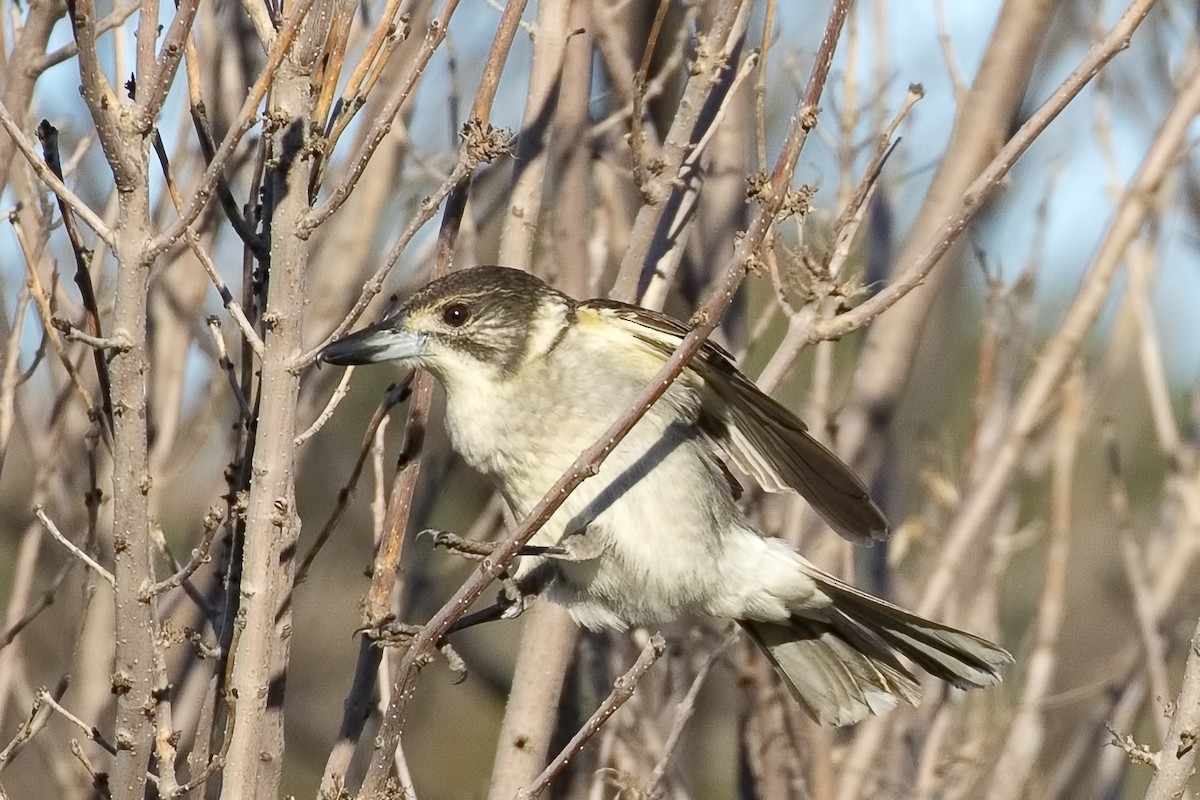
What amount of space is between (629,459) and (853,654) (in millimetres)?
981

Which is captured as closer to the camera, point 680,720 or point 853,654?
point 680,720

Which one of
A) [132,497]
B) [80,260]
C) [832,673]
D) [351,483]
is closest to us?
[132,497]

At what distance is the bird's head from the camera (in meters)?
3.31

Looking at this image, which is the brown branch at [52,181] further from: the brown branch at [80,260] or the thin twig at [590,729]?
the thin twig at [590,729]

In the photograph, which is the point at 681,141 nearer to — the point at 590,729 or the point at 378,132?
the point at 378,132

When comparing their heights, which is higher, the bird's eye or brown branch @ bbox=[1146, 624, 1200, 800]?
the bird's eye

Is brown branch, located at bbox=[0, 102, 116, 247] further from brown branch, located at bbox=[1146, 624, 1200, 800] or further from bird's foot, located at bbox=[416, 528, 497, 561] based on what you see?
brown branch, located at bbox=[1146, 624, 1200, 800]

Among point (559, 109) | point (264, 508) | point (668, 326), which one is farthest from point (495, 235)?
point (264, 508)

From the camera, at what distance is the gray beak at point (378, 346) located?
301cm

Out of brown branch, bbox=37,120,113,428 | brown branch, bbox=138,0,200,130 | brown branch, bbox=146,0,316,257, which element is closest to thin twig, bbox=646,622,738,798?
brown branch, bbox=37,120,113,428

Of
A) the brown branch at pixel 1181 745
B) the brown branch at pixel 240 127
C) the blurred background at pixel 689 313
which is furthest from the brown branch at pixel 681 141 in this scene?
the brown branch at pixel 1181 745

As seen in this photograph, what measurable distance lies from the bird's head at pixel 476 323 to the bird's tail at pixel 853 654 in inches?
39.8

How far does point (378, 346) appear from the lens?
3.13 metres

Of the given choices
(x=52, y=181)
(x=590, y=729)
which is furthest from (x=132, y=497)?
(x=590, y=729)
